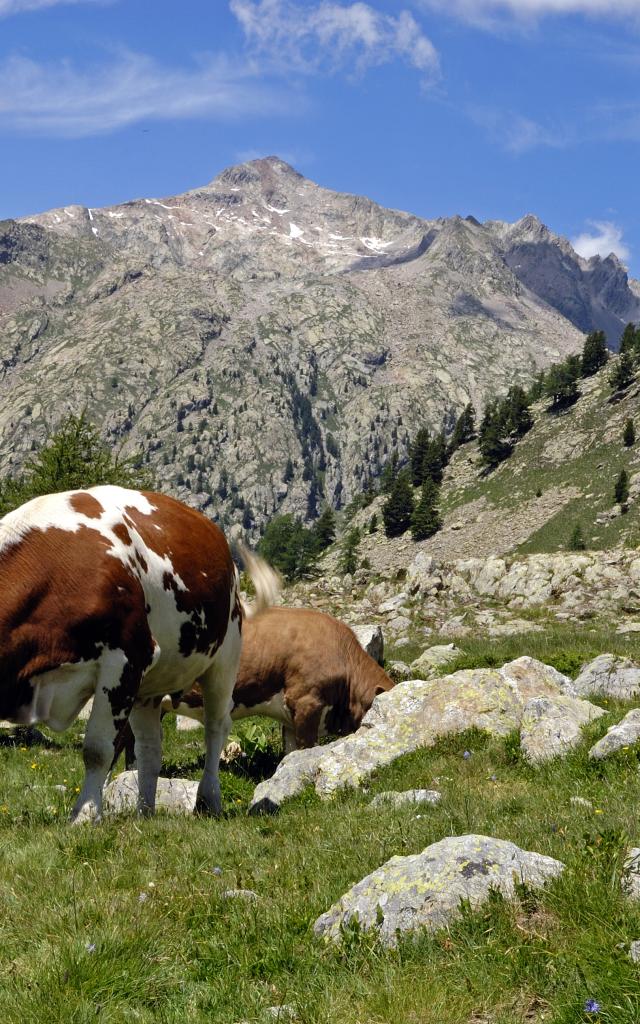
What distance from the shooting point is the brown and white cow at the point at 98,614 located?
7941mm

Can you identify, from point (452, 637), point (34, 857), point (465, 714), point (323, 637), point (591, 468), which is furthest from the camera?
point (591, 468)

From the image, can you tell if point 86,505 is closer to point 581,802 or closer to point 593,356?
point 581,802

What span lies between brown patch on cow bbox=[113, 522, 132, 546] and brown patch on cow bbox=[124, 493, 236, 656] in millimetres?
249

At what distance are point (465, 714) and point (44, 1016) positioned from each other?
27.5ft

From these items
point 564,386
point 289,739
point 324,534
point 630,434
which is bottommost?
point 324,534

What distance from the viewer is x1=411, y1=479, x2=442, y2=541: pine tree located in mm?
122812

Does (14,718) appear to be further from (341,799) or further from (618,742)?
(618,742)

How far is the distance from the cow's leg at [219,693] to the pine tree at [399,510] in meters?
123

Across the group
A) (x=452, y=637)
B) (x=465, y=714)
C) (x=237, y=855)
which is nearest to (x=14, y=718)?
(x=237, y=855)

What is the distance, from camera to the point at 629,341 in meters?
134

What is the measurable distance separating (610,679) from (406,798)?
7.35 meters

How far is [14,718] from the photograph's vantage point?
7.92 meters

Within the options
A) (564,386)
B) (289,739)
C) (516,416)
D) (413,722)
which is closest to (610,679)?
(413,722)

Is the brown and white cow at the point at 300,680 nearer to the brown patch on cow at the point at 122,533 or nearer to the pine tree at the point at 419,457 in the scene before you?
the brown patch on cow at the point at 122,533
